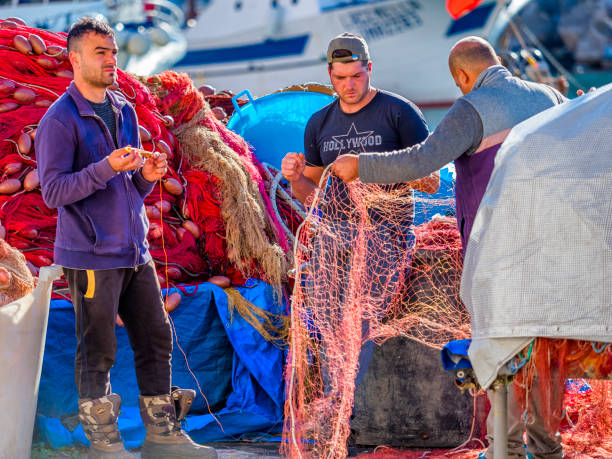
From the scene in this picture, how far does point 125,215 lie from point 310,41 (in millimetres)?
24502

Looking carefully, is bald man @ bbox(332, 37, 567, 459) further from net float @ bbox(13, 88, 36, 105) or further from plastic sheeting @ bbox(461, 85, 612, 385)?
net float @ bbox(13, 88, 36, 105)

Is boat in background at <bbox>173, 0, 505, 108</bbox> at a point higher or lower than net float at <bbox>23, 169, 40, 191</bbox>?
higher

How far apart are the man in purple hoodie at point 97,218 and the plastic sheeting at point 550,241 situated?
166 centimetres

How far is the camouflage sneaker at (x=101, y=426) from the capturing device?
3717mm

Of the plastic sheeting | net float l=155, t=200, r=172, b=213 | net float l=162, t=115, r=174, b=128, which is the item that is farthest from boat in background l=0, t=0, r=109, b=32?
the plastic sheeting

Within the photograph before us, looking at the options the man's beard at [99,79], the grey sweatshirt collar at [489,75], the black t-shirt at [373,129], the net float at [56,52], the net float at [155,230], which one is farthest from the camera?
the net float at [56,52]

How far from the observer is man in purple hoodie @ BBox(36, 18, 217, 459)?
362 centimetres

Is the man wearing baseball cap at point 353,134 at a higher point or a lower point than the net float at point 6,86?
lower

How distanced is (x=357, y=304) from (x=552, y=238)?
1.41m

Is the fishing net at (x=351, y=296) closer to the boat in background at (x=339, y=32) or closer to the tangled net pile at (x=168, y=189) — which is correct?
the tangled net pile at (x=168, y=189)

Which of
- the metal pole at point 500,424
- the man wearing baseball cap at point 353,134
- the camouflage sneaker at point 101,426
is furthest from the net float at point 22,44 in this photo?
the metal pole at point 500,424

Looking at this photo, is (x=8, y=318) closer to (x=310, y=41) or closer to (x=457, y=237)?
(x=457, y=237)

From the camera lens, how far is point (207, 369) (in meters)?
4.91

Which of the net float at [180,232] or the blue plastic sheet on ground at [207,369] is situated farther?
the net float at [180,232]
